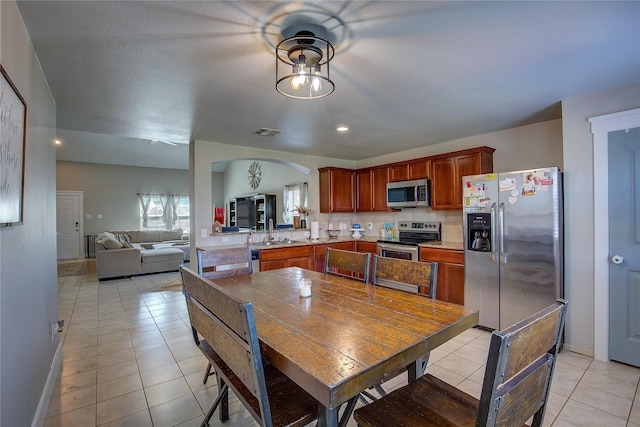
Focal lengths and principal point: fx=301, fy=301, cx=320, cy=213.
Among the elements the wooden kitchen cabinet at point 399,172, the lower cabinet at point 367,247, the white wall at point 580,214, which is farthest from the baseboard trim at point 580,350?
the wooden kitchen cabinet at point 399,172

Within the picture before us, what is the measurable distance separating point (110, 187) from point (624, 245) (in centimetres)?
1086

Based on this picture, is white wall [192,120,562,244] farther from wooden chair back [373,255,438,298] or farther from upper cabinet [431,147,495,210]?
wooden chair back [373,255,438,298]

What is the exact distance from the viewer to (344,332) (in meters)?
1.29

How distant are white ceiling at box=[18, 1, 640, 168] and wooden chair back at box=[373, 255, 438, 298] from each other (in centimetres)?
137

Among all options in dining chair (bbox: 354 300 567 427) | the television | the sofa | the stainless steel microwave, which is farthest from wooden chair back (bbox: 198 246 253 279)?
the television

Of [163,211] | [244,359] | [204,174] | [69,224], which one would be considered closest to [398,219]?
[204,174]

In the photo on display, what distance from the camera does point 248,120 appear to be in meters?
3.32

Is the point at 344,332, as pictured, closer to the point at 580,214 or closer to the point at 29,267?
the point at 29,267

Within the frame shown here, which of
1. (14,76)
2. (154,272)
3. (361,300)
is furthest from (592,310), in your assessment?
(154,272)

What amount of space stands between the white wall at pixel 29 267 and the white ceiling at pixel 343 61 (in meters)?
0.23

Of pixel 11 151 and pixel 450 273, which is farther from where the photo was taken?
pixel 450 273

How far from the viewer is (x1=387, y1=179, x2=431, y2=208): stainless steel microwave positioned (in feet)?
14.2

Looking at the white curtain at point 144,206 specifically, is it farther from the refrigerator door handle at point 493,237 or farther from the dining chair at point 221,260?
the refrigerator door handle at point 493,237

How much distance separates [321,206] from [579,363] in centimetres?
385
